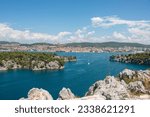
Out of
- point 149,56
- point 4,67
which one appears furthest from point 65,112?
point 149,56

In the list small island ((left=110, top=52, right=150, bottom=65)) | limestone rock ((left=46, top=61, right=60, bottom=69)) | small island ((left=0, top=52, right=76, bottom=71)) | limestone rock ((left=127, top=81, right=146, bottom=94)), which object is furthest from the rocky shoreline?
small island ((left=110, top=52, right=150, bottom=65))

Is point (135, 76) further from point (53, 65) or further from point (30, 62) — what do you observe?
point (30, 62)

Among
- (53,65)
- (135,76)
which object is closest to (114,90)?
(135,76)

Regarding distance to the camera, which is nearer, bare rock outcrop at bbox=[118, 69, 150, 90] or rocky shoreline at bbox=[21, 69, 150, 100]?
rocky shoreline at bbox=[21, 69, 150, 100]

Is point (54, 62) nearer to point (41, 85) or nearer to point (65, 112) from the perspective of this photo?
point (41, 85)

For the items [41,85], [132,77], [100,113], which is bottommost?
[41,85]

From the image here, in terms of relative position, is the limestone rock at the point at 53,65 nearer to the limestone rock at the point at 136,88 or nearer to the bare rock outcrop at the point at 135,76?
the bare rock outcrop at the point at 135,76

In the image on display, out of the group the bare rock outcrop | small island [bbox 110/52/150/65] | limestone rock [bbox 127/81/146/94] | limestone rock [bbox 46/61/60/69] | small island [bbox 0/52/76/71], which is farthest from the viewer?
small island [bbox 110/52/150/65]

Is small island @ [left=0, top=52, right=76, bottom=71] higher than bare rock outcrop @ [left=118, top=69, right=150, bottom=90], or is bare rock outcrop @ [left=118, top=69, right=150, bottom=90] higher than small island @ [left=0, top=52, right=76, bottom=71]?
bare rock outcrop @ [left=118, top=69, right=150, bottom=90]

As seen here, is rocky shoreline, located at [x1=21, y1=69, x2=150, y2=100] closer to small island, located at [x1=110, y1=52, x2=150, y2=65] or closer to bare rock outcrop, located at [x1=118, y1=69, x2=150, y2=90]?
bare rock outcrop, located at [x1=118, y1=69, x2=150, y2=90]

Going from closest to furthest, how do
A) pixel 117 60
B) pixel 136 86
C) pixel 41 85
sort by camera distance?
pixel 136 86 → pixel 41 85 → pixel 117 60
